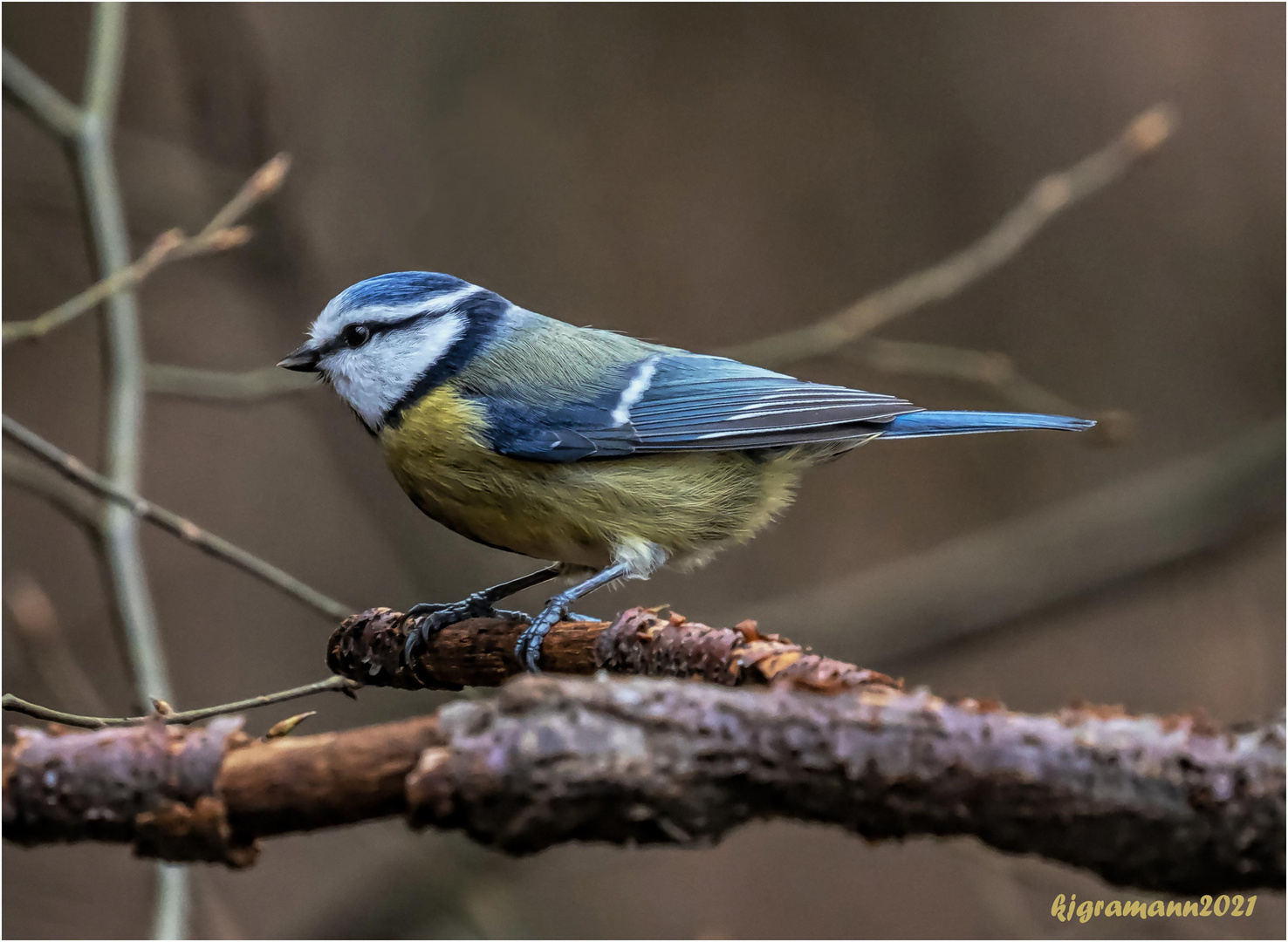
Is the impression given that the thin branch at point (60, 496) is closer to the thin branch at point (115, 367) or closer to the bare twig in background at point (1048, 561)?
the thin branch at point (115, 367)

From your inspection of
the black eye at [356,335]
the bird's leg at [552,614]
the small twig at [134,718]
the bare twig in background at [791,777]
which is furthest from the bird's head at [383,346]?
the bare twig in background at [791,777]

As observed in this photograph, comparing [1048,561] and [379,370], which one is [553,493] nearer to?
[379,370]

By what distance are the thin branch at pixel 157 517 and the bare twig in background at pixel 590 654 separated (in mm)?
305

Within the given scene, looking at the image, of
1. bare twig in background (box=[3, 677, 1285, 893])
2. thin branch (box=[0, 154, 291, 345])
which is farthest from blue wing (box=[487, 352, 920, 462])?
bare twig in background (box=[3, 677, 1285, 893])

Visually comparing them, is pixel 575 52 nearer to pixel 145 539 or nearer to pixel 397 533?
pixel 397 533

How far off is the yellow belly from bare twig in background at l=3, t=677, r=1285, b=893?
96cm

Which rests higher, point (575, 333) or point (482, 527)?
point (575, 333)

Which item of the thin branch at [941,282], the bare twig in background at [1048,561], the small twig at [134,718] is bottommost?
the small twig at [134,718]

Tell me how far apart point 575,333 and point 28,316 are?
223 centimetres

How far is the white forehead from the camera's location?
186cm

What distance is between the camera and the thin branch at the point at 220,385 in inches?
86.9

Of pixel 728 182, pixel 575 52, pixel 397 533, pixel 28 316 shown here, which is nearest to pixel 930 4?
pixel 728 182

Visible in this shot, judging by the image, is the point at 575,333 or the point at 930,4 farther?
the point at 930,4

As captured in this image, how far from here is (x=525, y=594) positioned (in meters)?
3.21
